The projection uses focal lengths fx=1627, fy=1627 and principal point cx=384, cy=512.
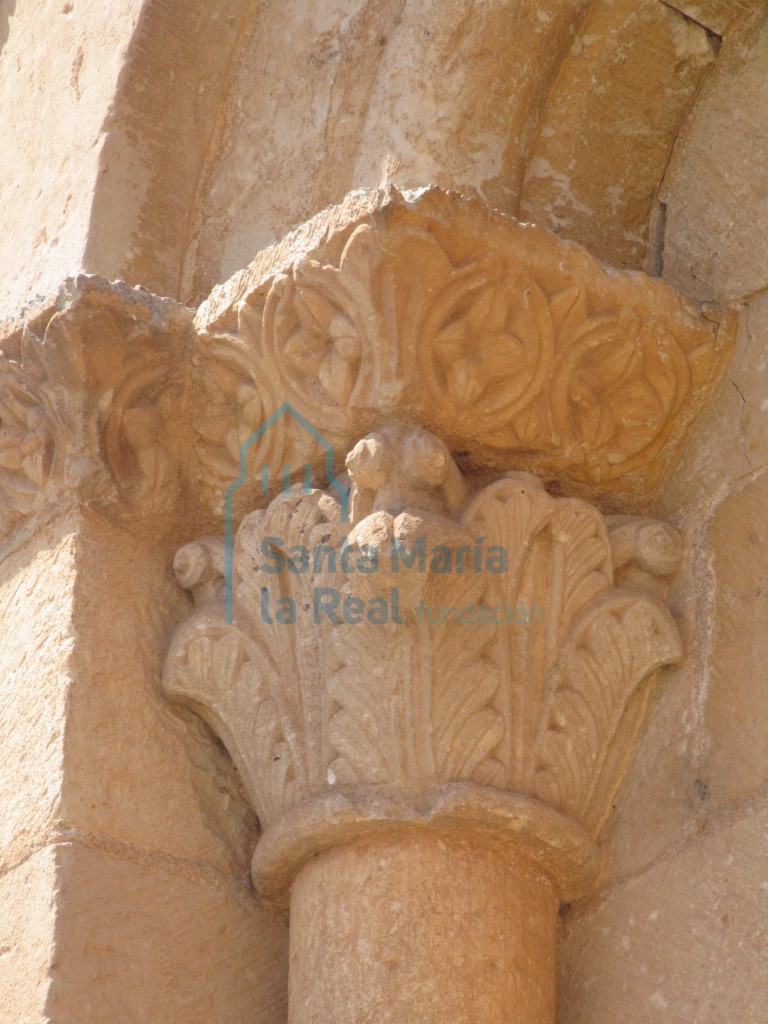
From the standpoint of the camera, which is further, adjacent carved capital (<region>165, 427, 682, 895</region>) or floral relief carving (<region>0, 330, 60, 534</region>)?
floral relief carving (<region>0, 330, 60, 534</region>)

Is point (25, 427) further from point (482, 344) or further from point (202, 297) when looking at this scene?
point (482, 344)

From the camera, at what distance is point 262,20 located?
2598mm

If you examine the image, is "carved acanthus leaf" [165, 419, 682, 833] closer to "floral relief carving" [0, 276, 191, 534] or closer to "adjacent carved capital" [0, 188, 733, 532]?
"adjacent carved capital" [0, 188, 733, 532]

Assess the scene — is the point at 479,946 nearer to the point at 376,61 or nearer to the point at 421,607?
the point at 421,607

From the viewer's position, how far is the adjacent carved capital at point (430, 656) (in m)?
2.09

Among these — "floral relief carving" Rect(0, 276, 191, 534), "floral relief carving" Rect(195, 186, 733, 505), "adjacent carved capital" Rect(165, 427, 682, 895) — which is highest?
Answer: "floral relief carving" Rect(195, 186, 733, 505)

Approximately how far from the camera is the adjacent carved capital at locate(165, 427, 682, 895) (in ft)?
6.84

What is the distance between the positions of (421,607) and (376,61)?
856 millimetres

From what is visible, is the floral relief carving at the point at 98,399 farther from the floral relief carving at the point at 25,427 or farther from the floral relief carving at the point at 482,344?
the floral relief carving at the point at 482,344

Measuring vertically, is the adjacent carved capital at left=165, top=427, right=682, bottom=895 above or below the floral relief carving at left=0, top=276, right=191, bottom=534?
below

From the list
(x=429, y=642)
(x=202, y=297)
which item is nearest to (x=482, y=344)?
(x=429, y=642)

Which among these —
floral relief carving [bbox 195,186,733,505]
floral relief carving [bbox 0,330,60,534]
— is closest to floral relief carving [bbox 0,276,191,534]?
floral relief carving [bbox 0,330,60,534]

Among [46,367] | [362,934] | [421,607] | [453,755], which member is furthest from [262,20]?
[362,934]

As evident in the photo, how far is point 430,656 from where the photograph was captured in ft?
6.95
